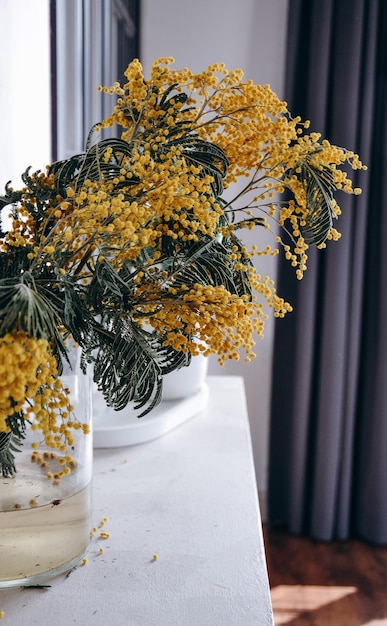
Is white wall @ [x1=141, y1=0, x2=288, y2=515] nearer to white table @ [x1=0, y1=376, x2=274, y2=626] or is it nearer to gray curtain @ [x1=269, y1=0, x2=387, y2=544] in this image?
gray curtain @ [x1=269, y1=0, x2=387, y2=544]

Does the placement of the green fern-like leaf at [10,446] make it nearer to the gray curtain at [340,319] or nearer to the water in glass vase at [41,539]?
the water in glass vase at [41,539]

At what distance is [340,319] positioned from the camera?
227 cm

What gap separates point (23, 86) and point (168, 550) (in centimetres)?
85

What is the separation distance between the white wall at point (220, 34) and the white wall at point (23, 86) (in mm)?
1136

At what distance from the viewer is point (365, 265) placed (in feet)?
7.63

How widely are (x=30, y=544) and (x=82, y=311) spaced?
273 mm

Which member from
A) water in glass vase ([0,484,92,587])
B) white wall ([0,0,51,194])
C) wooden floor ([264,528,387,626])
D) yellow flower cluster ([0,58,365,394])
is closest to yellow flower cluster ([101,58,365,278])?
yellow flower cluster ([0,58,365,394])

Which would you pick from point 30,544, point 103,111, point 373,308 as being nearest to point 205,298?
point 30,544

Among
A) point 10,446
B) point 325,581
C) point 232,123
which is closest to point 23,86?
point 232,123

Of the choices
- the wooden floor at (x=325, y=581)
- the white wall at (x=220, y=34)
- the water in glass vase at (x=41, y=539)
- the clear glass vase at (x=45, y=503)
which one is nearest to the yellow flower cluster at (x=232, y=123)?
the clear glass vase at (x=45, y=503)

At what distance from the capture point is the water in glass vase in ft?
2.15

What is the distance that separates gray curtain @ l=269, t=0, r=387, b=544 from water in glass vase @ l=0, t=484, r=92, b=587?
1681mm

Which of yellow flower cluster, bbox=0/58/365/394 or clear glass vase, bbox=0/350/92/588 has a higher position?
yellow flower cluster, bbox=0/58/365/394

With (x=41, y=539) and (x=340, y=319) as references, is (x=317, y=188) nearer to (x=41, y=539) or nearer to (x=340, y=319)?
(x=41, y=539)
